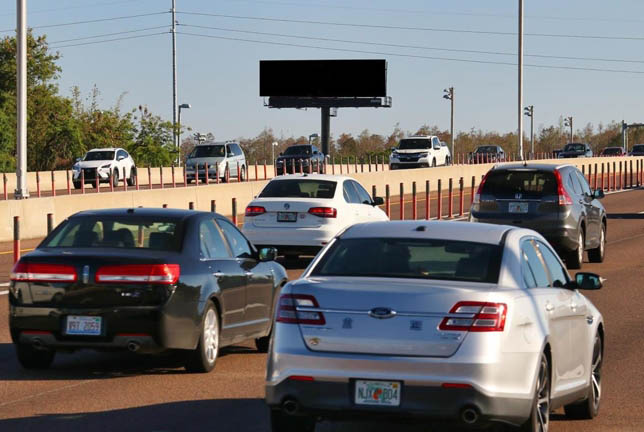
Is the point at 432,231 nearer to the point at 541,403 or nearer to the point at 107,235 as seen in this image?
the point at 541,403

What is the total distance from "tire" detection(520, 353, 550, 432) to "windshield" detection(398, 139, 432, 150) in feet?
207

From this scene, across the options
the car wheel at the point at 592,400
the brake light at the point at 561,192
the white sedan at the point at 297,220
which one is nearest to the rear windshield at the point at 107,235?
the car wheel at the point at 592,400

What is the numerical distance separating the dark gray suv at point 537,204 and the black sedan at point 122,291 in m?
11.1

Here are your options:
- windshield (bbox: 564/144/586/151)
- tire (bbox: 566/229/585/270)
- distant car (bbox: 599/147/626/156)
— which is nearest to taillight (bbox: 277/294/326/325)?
tire (bbox: 566/229/585/270)

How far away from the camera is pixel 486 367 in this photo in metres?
7.56

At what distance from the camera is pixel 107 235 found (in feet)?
39.2

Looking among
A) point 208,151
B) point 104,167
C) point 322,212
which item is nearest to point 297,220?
point 322,212

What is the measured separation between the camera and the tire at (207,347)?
38.1 feet

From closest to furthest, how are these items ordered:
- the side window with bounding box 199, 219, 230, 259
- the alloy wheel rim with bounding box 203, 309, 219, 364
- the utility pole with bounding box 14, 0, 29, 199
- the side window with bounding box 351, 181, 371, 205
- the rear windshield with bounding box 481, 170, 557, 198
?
the alloy wheel rim with bounding box 203, 309, 219, 364
the side window with bounding box 199, 219, 230, 259
the rear windshield with bounding box 481, 170, 557, 198
the side window with bounding box 351, 181, 371, 205
the utility pole with bounding box 14, 0, 29, 199

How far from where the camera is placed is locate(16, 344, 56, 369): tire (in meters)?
11.8

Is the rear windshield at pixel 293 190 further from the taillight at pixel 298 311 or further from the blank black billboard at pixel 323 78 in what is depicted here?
the blank black billboard at pixel 323 78

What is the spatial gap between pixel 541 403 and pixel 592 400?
150 centimetres

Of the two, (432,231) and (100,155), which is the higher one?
(432,231)

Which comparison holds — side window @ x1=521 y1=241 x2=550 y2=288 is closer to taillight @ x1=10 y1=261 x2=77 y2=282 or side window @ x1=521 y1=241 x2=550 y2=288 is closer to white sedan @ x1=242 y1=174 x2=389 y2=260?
taillight @ x1=10 y1=261 x2=77 y2=282
